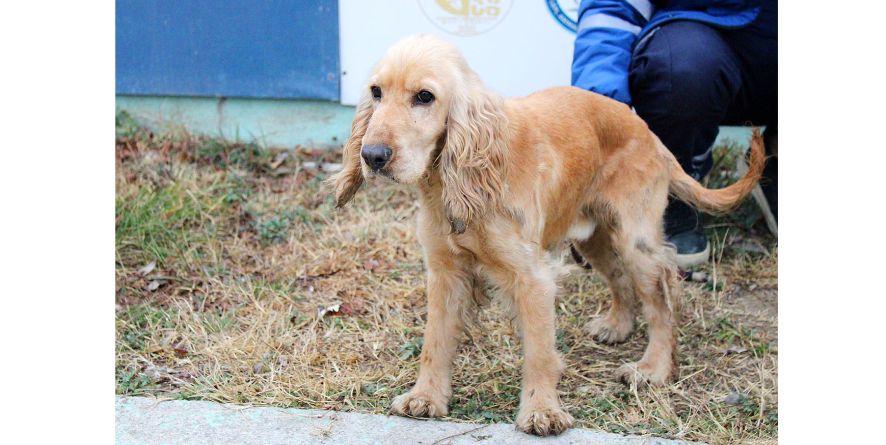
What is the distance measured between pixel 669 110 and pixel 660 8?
54 cm

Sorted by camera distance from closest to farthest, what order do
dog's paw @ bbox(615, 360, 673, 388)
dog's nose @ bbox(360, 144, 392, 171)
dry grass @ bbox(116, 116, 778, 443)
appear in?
dog's nose @ bbox(360, 144, 392, 171), dry grass @ bbox(116, 116, 778, 443), dog's paw @ bbox(615, 360, 673, 388)

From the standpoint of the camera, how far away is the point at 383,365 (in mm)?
3273

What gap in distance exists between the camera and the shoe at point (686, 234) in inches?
160

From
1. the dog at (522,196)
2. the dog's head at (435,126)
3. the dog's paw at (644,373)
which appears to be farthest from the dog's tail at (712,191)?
the dog's head at (435,126)

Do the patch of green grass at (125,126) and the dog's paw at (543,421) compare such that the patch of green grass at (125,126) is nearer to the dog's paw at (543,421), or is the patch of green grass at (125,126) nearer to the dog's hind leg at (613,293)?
the dog's hind leg at (613,293)

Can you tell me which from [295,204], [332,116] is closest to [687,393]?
[295,204]

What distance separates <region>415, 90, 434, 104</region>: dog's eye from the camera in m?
2.48

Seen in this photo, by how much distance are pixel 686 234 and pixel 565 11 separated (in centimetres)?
145

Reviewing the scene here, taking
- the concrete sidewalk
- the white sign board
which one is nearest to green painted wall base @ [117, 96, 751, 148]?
the white sign board

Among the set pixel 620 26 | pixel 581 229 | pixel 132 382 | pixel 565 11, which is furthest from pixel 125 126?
pixel 581 229

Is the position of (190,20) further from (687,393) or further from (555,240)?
(687,393)

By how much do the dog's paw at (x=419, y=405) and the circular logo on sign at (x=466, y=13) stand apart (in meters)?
2.56

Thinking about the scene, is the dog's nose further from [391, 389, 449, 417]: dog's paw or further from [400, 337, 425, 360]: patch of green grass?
[400, 337, 425, 360]: patch of green grass

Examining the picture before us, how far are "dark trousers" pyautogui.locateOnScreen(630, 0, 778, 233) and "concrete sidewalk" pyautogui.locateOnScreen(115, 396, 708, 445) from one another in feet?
5.31
